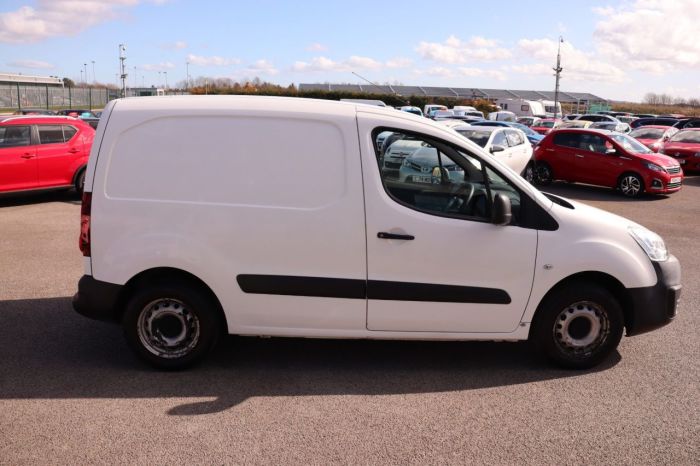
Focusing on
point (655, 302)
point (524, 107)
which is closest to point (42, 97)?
point (524, 107)

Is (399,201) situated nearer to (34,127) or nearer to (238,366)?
(238,366)

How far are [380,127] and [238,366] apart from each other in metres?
2.04

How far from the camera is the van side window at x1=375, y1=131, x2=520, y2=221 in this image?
14.6 feet

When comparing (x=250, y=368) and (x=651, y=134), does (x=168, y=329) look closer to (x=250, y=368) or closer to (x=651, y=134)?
(x=250, y=368)

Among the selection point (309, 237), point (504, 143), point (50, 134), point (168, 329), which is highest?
point (50, 134)

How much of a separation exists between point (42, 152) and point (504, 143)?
33.4 ft

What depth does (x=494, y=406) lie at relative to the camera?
4.12 metres

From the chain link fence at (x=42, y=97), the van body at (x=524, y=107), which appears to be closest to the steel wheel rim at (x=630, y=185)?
the van body at (x=524, y=107)

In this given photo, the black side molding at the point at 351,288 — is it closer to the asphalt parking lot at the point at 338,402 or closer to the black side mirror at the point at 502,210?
the black side mirror at the point at 502,210

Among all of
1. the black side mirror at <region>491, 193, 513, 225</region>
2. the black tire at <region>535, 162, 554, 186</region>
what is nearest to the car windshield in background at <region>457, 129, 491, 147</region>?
the black tire at <region>535, 162, 554, 186</region>

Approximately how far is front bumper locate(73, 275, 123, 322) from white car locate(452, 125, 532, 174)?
11.2 metres

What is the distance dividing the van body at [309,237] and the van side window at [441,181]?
0.01 m

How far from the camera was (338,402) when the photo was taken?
13.6ft

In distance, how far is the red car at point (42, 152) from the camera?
1164cm
